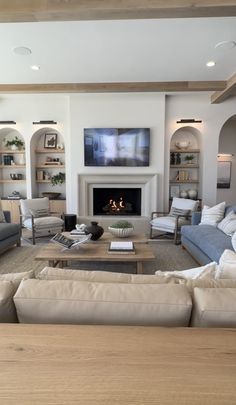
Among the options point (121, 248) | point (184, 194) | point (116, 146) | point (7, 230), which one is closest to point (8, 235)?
point (7, 230)

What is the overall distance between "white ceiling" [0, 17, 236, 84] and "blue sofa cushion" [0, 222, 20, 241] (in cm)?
244

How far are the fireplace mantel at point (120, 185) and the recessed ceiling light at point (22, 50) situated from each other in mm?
2723

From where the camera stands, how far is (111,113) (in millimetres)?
5590

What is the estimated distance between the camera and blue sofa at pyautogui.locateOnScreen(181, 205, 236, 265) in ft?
9.98

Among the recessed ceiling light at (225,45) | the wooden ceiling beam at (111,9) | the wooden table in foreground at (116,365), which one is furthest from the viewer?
the recessed ceiling light at (225,45)

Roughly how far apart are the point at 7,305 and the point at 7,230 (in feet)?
10.4

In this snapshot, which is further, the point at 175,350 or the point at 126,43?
the point at 126,43

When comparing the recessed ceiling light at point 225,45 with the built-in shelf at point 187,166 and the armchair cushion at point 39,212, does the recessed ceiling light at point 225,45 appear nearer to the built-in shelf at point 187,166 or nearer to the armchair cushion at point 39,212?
the built-in shelf at point 187,166

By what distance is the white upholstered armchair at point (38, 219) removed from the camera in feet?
15.5

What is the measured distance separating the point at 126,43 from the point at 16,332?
3347 millimetres

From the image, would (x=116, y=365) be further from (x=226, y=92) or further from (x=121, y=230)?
(x=226, y=92)

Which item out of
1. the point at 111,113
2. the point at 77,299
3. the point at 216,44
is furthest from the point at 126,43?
the point at 77,299

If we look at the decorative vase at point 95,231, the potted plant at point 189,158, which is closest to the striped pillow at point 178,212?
the potted plant at point 189,158

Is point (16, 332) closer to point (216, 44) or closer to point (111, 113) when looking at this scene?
point (216, 44)
